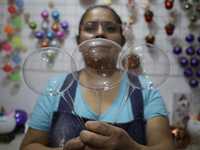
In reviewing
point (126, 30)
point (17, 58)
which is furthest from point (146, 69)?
point (17, 58)

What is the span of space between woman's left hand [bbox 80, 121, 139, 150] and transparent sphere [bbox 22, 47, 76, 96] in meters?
0.15

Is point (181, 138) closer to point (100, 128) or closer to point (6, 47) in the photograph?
point (100, 128)

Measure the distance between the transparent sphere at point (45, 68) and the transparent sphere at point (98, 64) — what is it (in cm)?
3

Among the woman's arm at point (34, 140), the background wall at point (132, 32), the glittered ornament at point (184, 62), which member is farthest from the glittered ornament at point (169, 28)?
the woman's arm at point (34, 140)

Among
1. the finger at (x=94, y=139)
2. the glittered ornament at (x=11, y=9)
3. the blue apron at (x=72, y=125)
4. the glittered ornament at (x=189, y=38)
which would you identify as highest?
the glittered ornament at (x=11, y=9)

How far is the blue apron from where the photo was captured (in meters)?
0.60

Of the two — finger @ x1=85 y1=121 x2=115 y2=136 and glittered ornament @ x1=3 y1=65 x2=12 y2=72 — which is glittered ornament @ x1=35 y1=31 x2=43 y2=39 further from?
finger @ x1=85 y1=121 x2=115 y2=136

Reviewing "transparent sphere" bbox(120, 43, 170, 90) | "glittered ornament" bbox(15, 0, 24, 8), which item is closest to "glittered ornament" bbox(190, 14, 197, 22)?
"transparent sphere" bbox(120, 43, 170, 90)

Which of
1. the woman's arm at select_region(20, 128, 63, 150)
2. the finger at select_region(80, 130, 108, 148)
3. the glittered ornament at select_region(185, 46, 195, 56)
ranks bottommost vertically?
the woman's arm at select_region(20, 128, 63, 150)

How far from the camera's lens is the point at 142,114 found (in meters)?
0.62

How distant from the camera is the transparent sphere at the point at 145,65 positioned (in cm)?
50

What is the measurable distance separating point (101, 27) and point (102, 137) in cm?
34

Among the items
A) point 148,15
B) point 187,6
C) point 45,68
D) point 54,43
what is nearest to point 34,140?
point 45,68

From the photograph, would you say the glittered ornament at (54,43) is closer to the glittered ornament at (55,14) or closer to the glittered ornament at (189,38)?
the glittered ornament at (55,14)
